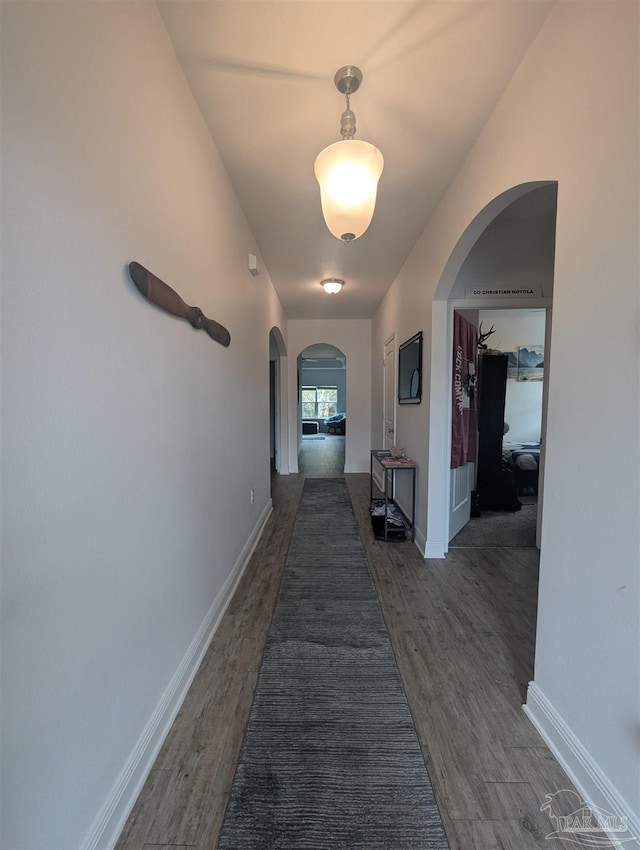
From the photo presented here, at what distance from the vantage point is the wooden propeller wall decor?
41.6 inches

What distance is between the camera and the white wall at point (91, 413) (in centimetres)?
66

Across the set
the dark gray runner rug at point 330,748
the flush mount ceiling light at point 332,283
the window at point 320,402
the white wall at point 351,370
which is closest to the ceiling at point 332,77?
the flush mount ceiling light at point 332,283

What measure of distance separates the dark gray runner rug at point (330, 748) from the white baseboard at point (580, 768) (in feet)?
1.53

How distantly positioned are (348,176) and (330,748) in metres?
2.09

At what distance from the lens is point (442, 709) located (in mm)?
1382

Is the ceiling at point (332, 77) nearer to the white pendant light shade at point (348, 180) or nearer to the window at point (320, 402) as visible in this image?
the white pendant light shade at point (348, 180)

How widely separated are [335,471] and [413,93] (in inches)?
201

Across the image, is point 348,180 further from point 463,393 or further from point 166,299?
point 463,393

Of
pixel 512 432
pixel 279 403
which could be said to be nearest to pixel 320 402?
pixel 279 403

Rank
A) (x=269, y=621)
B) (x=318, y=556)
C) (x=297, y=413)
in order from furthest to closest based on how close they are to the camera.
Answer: (x=297, y=413)
(x=318, y=556)
(x=269, y=621)

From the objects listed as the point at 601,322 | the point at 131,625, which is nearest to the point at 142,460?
the point at 131,625

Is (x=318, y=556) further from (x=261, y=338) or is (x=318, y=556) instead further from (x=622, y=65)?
(x=622, y=65)

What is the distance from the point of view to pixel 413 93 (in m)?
1.50

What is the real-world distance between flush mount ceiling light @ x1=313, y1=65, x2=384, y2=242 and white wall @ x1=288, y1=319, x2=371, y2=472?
4.30 meters
